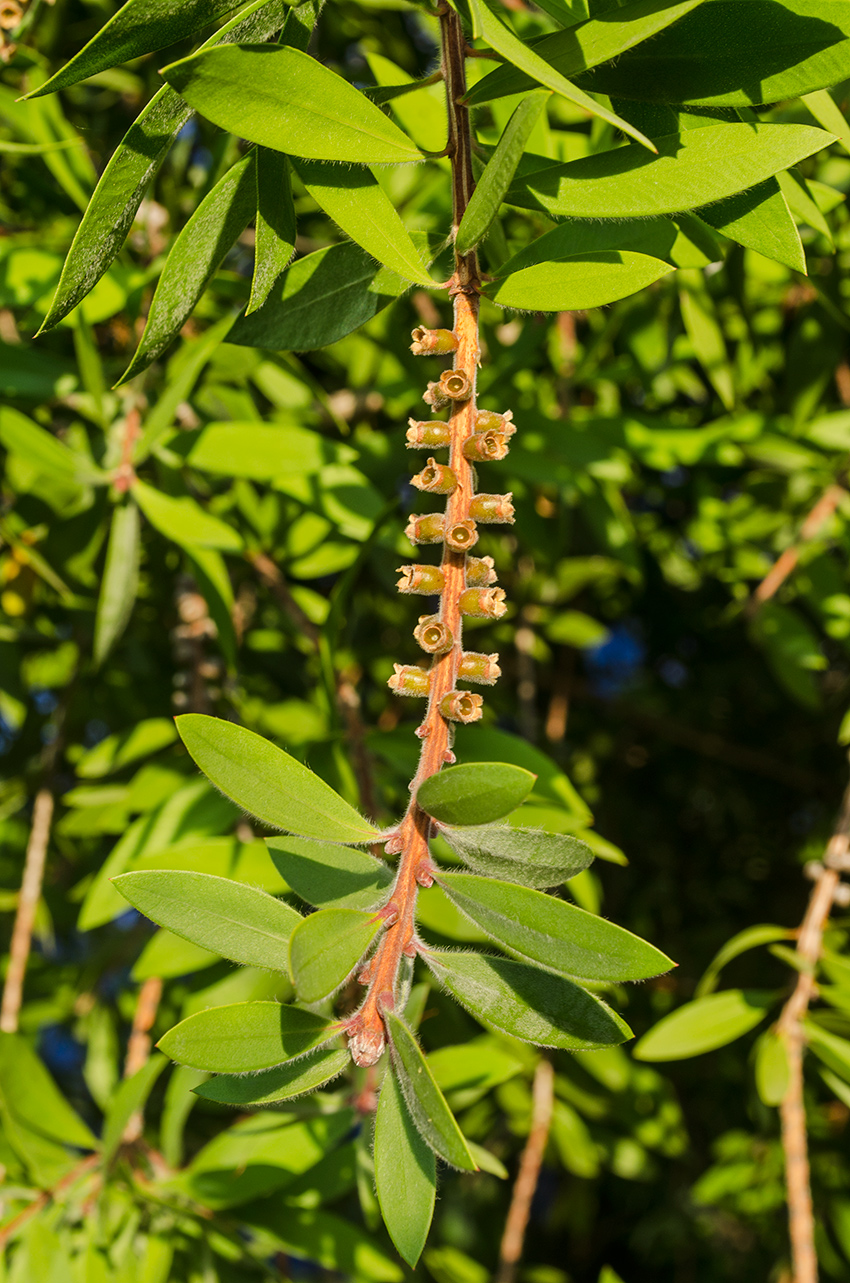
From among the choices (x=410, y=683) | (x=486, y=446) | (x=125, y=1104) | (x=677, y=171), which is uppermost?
(x=677, y=171)

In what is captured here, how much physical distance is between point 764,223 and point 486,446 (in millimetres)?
186

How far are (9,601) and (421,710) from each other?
625mm

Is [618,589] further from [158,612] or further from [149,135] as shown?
[149,135]

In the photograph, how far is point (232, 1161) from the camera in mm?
872

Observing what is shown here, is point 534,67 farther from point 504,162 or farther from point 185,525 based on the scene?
point 185,525

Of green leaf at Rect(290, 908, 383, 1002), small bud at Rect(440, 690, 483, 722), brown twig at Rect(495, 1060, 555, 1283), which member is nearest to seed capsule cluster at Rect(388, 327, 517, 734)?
small bud at Rect(440, 690, 483, 722)

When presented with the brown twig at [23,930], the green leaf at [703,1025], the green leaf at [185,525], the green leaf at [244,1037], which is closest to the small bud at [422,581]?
the green leaf at [244,1037]

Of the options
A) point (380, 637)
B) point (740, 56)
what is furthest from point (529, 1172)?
point (740, 56)

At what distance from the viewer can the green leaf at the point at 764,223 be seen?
477 millimetres

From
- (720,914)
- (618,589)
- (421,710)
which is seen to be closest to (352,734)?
(421,710)

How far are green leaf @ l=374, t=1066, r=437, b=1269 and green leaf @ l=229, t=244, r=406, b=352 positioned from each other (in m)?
0.39

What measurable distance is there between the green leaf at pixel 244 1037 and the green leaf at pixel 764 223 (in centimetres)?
44

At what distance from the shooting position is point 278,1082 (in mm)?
476

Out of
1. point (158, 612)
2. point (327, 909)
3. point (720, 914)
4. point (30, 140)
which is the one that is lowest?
point (720, 914)
